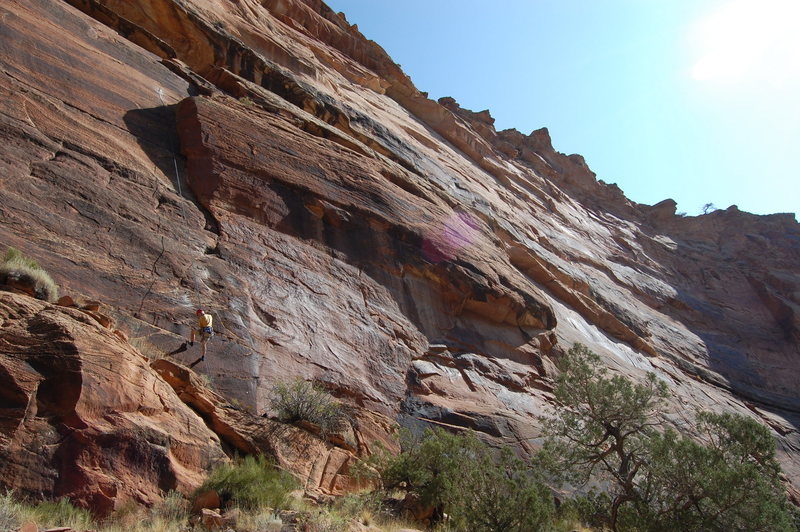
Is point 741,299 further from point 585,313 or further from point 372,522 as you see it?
point 372,522

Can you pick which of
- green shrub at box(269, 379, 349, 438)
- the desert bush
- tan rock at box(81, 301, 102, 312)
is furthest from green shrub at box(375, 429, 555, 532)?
tan rock at box(81, 301, 102, 312)

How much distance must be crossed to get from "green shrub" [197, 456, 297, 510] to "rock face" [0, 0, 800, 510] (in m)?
1.95

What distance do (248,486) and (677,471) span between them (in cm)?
719

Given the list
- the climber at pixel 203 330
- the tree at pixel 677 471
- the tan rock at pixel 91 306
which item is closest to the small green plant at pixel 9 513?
the tan rock at pixel 91 306

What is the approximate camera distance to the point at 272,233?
12930 millimetres

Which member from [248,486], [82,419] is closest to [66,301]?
[82,419]

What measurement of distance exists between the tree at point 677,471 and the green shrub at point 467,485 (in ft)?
6.59

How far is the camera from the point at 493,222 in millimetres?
23500

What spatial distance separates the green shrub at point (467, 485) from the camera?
7.84m

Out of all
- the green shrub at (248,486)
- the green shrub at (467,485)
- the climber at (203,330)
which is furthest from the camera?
the climber at (203,330)

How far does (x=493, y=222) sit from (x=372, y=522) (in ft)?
56.0

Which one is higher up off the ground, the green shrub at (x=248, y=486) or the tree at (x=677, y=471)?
the tree at (x=677, y=471)

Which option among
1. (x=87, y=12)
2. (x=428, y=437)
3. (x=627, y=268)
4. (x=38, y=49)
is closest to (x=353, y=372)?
(x=428, y=437)

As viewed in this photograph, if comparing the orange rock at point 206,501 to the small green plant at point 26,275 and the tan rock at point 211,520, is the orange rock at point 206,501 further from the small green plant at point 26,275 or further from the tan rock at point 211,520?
the small green plant at point 26,275
